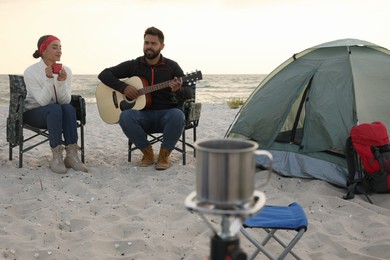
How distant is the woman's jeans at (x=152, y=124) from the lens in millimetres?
4745

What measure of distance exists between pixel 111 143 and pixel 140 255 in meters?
3.85

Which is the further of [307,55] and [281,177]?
[307,55]

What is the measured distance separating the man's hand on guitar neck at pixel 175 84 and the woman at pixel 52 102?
1.03 meters

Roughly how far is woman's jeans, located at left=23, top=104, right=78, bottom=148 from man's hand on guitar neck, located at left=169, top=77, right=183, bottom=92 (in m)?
1.03

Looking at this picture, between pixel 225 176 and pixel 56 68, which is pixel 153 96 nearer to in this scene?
pixel 56 68

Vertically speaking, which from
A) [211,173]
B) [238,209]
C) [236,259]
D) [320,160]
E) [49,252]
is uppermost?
[211,173]

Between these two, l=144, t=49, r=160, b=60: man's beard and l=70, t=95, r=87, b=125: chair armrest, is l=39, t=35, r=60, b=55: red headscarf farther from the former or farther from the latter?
l=144, t=49, r=160, b=60: man's beard

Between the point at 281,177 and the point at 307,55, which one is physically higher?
the point at 307,55

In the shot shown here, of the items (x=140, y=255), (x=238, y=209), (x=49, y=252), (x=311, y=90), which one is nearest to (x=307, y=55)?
(x=311, y=90)

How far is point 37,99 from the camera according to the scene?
460 centimetres

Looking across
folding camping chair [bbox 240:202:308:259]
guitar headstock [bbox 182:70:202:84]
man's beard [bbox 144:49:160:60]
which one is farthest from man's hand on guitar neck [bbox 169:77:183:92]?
folding camping chair [bbox 240:202:308:259]

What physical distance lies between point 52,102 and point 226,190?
12.6 feet

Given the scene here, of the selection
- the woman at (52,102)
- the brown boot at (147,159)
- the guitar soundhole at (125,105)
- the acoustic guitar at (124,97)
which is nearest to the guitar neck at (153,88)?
the acoustic guitar at (124,97)

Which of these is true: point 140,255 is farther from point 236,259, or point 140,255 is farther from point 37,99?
point 37,99
